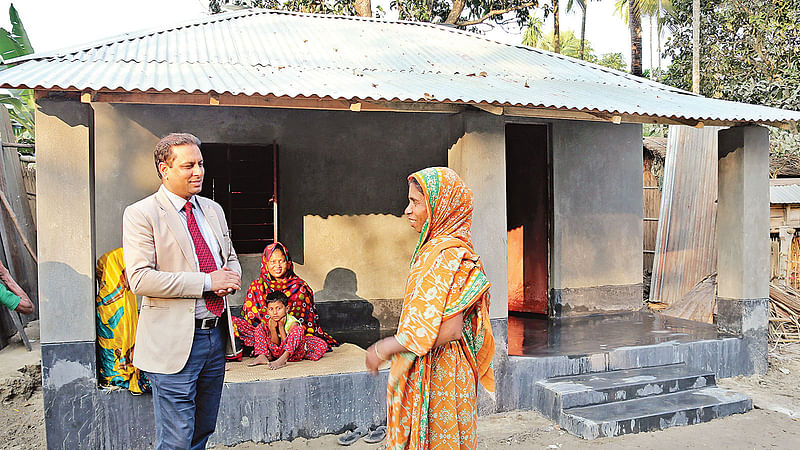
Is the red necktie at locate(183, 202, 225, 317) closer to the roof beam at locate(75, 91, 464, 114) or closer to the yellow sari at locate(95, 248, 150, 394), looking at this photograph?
the roof beam at locate(75, 91, 464, 114)

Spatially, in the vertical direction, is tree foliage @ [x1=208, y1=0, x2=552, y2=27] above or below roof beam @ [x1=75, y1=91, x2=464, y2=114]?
Answer: above

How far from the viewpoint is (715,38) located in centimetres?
1427

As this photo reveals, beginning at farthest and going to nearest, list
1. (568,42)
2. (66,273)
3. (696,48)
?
(568,42), (696,48), (66,273)

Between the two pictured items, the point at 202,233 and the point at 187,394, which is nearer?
the point at 187,394

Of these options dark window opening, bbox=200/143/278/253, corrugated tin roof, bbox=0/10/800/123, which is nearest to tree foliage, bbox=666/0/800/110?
corrugated tin roof, bbox=0/10/800/123

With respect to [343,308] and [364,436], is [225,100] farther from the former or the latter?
[343,308]

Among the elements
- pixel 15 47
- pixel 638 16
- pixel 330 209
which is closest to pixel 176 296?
pixel 330 209

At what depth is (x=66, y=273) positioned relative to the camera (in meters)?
4.41

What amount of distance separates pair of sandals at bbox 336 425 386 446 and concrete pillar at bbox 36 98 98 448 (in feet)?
5.99

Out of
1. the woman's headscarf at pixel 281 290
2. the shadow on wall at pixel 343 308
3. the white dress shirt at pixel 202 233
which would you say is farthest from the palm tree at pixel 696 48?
the white dress shirt at pixel 202 233

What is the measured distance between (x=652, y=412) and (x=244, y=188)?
460 centimetres

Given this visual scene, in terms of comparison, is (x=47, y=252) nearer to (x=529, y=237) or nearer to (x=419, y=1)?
(x=529, y=237)

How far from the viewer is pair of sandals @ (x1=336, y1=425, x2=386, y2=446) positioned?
4.67 meters

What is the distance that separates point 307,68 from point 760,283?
5.15 m
